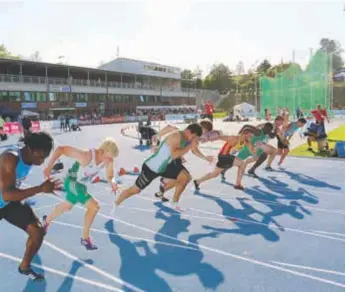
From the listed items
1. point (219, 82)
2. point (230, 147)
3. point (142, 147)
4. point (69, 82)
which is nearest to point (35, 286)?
point (230, 147)

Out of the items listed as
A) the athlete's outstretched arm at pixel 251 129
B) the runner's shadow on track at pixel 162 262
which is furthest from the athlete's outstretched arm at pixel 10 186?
the athlete's outstretched arm at pixel 251 129

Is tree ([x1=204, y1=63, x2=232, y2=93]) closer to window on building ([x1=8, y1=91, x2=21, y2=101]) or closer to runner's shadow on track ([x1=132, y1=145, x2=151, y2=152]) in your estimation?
window on building ([x1=8, y1=91, x2=21, y2=101])

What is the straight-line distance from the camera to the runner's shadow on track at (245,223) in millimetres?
6027

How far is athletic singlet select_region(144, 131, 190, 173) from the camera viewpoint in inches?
261

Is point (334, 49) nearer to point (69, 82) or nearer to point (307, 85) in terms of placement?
point (307, 85)

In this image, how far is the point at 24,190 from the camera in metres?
3.97

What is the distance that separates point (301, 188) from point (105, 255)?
5730 mm

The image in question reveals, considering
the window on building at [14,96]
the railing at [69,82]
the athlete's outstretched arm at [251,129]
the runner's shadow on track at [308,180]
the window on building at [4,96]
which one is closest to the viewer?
the athlete's outstretched arm at [251,129]

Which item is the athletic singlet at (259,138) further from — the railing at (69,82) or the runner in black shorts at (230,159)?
the railing at (69,82)

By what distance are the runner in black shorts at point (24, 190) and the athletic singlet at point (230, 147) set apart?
214 inches

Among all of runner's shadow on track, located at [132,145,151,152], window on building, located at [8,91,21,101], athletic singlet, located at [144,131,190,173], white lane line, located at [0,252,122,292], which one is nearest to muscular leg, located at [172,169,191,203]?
athletic singlet, located at [144,131,190,173]

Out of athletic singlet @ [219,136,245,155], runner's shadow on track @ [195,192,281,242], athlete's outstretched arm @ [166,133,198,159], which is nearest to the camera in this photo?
runner's shadow on track @ [195,192,281,242]

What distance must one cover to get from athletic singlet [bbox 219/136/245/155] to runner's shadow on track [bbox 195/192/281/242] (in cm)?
150

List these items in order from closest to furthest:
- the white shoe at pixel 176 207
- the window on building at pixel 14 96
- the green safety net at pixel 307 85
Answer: the white shoe at pixel 176 207 < the green safety net at pixel 307 85 < the window on building at pixel 14 96
